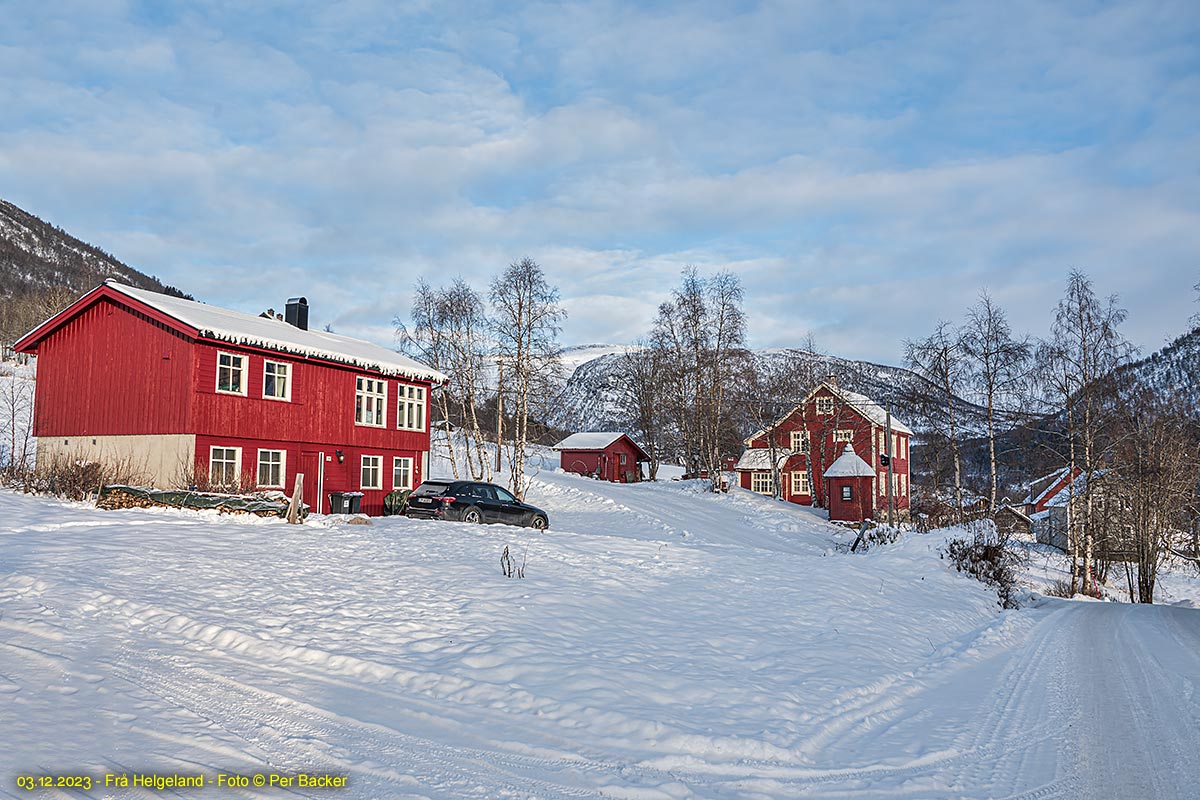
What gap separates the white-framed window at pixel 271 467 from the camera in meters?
27.1

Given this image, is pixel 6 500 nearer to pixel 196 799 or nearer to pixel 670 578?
pixel 670 578

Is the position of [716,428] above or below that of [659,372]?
below

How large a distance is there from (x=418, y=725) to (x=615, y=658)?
3.04 m

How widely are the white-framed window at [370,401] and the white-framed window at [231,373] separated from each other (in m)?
5.19

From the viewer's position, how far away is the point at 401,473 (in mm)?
33938

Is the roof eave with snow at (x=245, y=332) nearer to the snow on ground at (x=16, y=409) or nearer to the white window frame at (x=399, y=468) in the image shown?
the white window frame at (x=399, y=468)

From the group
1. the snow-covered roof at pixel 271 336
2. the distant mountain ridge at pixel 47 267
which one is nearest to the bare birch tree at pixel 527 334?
the snow-covered roof at pixel 271 336

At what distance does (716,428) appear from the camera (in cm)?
4884

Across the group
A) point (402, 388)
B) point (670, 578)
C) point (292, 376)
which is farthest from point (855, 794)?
point (402, 388)

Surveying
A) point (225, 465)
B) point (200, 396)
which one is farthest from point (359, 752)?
point (225, 465)

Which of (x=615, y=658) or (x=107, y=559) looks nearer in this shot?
(x=615, y=658)

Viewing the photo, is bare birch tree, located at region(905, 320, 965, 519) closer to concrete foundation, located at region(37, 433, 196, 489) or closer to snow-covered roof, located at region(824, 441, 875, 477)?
snow-covered roof, located at region(824, 441, 875, 477)

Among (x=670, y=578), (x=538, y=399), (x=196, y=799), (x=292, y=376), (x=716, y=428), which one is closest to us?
(x=196, y=799)

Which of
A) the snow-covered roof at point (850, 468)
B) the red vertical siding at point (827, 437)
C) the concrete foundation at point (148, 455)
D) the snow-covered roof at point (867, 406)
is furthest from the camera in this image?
the snow-covered roof at point (867, 406)
